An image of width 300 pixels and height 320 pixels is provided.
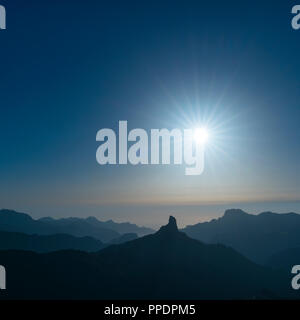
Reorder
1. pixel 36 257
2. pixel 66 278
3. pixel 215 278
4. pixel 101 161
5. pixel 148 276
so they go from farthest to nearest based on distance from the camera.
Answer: pixel 215 278, pixel 148 276, pixel 36 257, pixel 66 278, pixel 101 161

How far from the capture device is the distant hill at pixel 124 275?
14062 cm

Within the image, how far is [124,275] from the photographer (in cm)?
16750

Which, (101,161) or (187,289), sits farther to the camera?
(187,289)

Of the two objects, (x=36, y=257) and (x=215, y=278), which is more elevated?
(x=36, y=257)

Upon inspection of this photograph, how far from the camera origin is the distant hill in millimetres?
140625

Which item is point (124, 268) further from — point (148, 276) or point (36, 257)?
point (36, 257)

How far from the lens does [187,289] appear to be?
15950 cm
